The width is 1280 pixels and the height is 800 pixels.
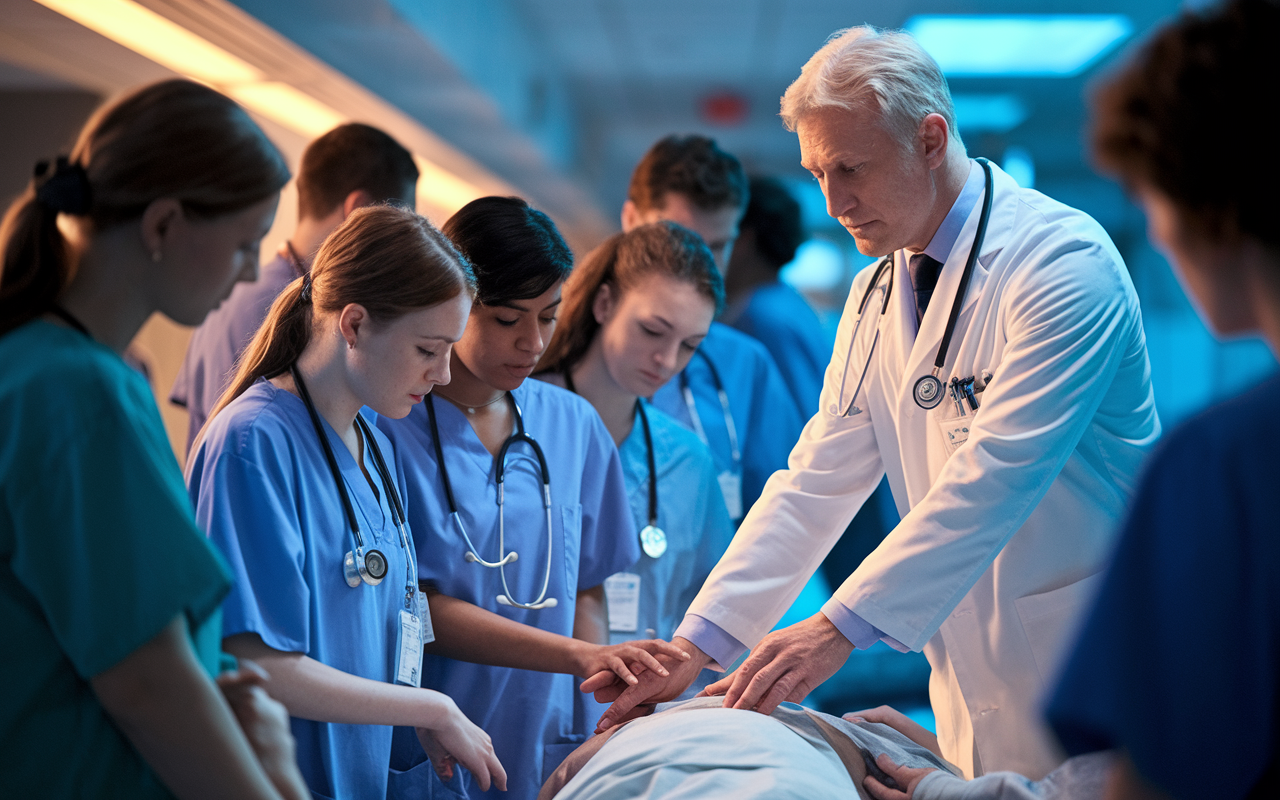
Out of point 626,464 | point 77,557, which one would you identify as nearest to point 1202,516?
point 77,557

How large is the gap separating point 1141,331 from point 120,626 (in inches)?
52.1

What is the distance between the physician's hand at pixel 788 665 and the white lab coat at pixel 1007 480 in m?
0.06

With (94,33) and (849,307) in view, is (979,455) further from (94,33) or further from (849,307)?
(94,33)

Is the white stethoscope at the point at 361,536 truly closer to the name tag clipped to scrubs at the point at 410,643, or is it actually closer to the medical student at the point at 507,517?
the name tag clipped to scrubs at the point at 410,643

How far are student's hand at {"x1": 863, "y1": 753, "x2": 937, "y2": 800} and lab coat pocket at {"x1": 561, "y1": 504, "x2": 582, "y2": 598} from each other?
591mm

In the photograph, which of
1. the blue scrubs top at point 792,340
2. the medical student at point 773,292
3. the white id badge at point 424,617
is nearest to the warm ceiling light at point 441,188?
the medical student at point 773,292

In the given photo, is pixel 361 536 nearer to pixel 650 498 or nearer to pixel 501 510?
pixel 501 510

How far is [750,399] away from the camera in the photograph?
8.29ft

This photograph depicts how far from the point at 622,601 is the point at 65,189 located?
1.23 metres

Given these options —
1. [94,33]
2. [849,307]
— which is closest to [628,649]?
[849,307]

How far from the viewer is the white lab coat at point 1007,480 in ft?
4.26

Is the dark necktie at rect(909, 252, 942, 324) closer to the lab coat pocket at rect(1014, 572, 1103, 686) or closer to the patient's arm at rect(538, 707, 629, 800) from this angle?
the lab coat pocket at rect(1014, 572, 1103, 686)

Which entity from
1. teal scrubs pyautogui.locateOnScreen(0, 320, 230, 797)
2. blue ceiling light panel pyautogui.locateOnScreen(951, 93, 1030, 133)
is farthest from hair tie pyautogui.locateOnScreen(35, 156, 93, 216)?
blue ceiling light panel pyautogui.locateOnScreen(951, 93, 1030, 133)

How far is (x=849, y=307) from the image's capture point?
1760 mm
